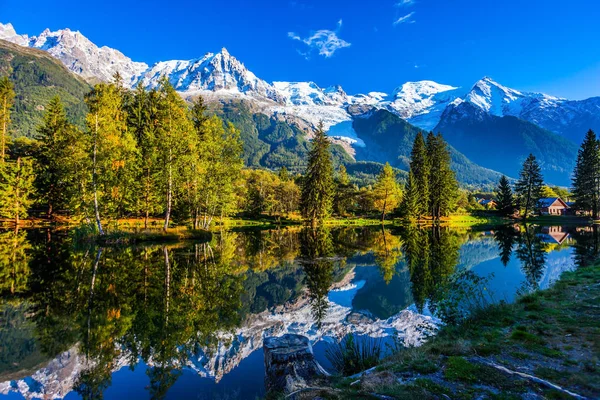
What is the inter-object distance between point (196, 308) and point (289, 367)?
6.34 meters

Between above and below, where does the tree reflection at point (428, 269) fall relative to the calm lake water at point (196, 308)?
above

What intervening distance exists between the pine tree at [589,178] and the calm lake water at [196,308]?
61255mm

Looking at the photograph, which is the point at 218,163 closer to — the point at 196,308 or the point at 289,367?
the point at 196,308

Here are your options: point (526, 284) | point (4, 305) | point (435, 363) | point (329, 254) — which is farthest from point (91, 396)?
point (329, 254)

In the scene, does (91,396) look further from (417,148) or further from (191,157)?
(417,148)

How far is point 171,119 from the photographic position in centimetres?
3297

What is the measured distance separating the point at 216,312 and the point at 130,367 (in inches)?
148

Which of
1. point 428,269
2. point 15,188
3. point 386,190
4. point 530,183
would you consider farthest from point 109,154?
point 530,183

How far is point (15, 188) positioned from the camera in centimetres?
4091

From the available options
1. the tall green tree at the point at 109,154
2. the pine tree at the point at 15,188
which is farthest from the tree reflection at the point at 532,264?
the pine tree at the point at 15,188

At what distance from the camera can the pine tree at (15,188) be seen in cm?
4016

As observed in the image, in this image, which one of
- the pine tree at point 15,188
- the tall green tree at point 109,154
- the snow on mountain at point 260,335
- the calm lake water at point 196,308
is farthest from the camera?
the pine tree at point 15,188

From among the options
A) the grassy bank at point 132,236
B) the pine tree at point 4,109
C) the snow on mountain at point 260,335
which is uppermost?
the pine tree at point 4,109

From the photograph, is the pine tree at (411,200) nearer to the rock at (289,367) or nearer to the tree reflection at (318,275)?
the tree reflection at (318,275)
